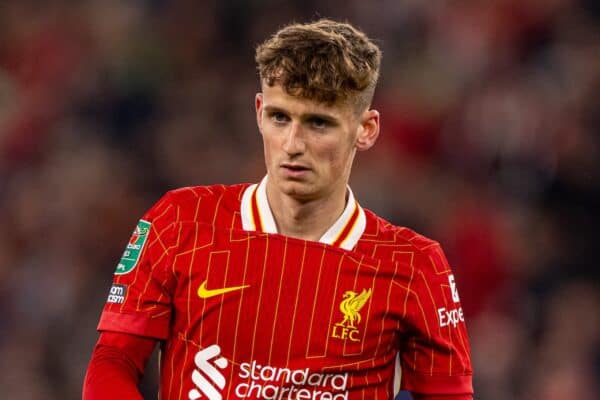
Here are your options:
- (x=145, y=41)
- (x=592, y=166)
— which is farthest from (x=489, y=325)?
(x=145, y=41)

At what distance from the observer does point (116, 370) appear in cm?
273

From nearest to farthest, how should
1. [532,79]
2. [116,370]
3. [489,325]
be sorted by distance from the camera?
[116,370]
[489,325]
[532,79]

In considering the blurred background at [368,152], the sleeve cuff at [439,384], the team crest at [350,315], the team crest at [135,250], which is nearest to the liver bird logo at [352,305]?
the team crest at [350,315]

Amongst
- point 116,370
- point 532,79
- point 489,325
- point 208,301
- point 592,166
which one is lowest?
point 116,370

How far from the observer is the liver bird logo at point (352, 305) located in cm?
288

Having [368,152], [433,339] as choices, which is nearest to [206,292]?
[433,339]

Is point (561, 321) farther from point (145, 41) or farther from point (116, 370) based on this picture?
point (116, 370)

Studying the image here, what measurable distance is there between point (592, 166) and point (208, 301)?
3.63 meters

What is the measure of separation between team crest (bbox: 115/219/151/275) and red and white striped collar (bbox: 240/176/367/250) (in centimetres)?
27

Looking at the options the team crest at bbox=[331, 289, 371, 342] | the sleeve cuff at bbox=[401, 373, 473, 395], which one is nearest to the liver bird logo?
the team crest at bbox=[331, 289, 371, 342]

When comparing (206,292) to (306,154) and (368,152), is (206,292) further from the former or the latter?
(368,152)

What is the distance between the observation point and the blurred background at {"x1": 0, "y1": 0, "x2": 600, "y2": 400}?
5605mm

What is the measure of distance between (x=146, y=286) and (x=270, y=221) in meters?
0.39

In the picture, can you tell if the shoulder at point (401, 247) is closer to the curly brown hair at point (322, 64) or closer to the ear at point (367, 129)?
the ear at point (367, 129)
